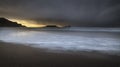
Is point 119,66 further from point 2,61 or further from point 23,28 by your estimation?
point 23,28

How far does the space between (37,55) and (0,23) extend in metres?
11.3

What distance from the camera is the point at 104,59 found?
6.20 meters

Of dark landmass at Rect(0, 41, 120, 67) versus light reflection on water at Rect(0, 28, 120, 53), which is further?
light reflection on water at Rect(0, 28, 120, 53)

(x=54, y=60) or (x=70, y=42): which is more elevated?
(x=70, y=42)

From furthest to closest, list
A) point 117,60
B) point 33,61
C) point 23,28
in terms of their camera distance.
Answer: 1. point 23,28
2. point 117,60
3. point 33,61

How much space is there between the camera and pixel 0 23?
17.3 m

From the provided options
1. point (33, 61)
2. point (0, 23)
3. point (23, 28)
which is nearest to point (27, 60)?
point (33, 61)

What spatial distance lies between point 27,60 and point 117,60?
1.94 m

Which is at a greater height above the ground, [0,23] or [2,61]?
[0,23]

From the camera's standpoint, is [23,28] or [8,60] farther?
[23,28]

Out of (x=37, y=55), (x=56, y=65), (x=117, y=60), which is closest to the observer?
(x=56, y=65)

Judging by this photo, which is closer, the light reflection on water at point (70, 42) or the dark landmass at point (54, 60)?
the dark landmass at point (54, 60)

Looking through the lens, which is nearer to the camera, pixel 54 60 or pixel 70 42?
pixel 54 60

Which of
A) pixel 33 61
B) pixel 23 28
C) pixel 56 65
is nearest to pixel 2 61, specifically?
pixel 33 61
